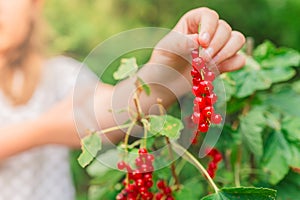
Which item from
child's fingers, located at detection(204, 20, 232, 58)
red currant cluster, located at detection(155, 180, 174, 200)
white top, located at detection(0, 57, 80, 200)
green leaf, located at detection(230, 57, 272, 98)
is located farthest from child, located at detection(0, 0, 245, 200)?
child's fingers, located at detection(204, 20, 232, 58)

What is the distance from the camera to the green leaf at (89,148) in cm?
67

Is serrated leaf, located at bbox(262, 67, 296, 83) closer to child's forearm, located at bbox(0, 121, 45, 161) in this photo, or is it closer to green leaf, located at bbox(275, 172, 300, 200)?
green leaf, located at bbox(275, 172, 300, 200)

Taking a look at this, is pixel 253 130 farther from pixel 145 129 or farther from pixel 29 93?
pixel 29 93

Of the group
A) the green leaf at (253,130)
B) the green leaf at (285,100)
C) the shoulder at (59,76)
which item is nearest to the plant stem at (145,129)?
the green leaf at (253,130)

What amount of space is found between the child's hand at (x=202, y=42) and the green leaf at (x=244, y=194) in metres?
0.14

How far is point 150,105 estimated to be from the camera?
78 cm

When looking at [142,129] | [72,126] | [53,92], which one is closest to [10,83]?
[53,92]

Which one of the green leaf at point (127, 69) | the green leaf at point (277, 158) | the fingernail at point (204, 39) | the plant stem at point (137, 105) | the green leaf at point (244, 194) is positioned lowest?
the green leaf at point (277, 158)

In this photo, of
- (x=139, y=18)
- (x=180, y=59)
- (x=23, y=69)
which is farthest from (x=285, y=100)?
(x=139, y=18)

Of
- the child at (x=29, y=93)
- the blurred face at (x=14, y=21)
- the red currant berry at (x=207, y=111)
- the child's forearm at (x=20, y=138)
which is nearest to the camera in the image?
the red currant berry at (x=207, y=111)

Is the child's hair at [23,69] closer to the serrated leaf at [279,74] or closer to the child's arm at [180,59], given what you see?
the child's arm at [180,59]

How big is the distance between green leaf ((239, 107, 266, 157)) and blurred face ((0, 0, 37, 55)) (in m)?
0.83

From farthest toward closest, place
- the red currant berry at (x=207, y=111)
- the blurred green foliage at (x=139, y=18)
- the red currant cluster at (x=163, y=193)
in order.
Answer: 1. the blurred green foliage at (x=139, y=18)
2. the red currant cluster at (x=163, y=193)
3. the red currant berry at (x=207, y=111)

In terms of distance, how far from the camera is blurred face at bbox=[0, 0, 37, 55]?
1540 mm
